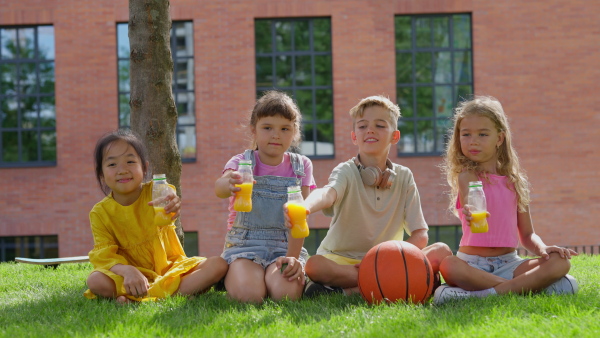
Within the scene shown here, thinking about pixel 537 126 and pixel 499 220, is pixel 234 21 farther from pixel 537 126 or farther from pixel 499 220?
pixel 499 220

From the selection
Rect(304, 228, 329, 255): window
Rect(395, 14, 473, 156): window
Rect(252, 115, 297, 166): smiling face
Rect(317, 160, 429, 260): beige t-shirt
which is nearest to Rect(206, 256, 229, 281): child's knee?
Rect(317, 160, 429, 260): beige t-shirt

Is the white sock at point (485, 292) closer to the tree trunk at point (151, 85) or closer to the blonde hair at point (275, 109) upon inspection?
the blonde hair at point (275, 109)

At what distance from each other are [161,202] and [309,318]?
1443 mm

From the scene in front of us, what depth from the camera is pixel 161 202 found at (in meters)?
4.84

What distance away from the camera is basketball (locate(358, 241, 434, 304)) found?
4656 millimetres

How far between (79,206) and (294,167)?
10.4 meters

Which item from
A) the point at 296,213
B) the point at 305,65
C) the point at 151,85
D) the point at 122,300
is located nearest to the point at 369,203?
the point at 296,213

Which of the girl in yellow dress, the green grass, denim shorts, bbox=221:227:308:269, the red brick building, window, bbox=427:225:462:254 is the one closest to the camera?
the green grass

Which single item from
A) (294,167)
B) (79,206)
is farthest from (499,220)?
(79,206)

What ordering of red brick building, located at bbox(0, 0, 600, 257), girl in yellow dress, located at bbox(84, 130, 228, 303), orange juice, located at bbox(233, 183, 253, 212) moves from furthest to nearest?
red brick building, located at bbox(0, 0, 600, 257), girl in yellow dress, located at bbox(84, 130, 228, 303), orange juice, located at bbox(233, 183, 253, 212)

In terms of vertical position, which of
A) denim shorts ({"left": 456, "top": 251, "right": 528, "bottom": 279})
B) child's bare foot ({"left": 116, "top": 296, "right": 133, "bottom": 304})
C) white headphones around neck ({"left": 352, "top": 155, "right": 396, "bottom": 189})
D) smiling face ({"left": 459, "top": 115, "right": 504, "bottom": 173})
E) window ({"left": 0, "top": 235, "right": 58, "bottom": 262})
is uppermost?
smiling face ({"left": 459, "top": 115, "right": 504, "bottom": 173})

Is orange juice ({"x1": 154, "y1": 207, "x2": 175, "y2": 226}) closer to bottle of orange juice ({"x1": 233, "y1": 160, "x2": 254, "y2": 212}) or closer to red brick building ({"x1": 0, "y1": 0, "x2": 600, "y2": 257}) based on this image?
bottle of orange juice ({"x1": 233, "y1": 160, "x2": 254, "y2": 212})

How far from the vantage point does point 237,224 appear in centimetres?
538

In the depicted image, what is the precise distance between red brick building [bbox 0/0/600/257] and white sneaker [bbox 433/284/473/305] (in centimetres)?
967
